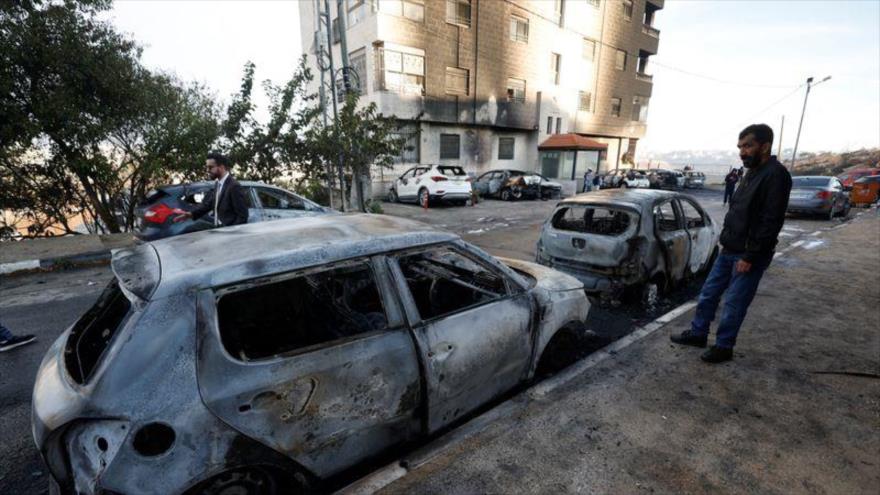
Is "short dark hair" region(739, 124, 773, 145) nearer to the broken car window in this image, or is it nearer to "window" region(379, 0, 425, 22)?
the broken car window

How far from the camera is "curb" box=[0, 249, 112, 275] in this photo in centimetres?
658

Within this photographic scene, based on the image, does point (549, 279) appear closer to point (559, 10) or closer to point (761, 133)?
point (761, 133)

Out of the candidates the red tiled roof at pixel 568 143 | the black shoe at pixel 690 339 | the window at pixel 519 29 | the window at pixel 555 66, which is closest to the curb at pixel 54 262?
the black shoe at pixel 690 339

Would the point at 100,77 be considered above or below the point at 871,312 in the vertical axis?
above

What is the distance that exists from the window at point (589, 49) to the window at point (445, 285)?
29587mm

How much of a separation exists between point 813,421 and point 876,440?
32 centimetres

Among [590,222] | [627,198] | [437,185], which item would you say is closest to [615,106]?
[437,185]

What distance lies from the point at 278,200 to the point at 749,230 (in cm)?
682

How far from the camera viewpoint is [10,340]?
4008 mm

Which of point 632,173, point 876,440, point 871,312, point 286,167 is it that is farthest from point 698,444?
point 632,173

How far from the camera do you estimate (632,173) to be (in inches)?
978

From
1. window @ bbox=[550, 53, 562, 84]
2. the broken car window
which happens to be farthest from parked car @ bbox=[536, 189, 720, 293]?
window @ bbox=[550, 53, 562, 84]

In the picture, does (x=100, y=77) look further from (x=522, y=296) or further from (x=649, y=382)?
(x=649, y=382)

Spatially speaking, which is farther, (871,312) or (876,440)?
(871,312)
